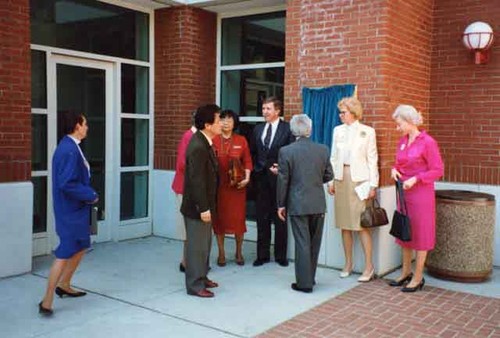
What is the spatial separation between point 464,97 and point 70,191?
5.03m

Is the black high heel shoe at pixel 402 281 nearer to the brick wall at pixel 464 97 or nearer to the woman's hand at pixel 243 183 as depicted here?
the brick wall at pixel 464 97

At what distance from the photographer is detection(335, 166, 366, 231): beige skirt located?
6148 mm

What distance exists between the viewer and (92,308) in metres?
5.12

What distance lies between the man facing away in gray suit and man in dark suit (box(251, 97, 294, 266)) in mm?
1047

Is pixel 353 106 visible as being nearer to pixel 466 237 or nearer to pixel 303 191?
pixel 303 191

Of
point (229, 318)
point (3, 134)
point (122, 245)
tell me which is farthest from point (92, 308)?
point (122, 245)

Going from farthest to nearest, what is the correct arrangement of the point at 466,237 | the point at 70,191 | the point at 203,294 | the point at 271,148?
the point at 271,148
the point at 466,237
the point at 203,294
the point at 70,191

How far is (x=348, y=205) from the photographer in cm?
619

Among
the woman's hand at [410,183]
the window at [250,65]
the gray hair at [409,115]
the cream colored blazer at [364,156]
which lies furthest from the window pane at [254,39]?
the woman's hand at [410,183]

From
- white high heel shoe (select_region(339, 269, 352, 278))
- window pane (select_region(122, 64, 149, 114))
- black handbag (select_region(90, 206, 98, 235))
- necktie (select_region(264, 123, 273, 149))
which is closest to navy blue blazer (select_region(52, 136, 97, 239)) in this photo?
black handbag (select_region(90, 206, 98, 235))

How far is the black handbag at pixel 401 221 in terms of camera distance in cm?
575

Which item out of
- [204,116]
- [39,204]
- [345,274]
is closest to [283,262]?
[345,274]

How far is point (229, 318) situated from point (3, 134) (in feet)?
10.7

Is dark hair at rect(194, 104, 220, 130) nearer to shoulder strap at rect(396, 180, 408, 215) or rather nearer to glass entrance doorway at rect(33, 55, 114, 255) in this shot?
shoulder strap at rect(396, 180, 408, 215)
